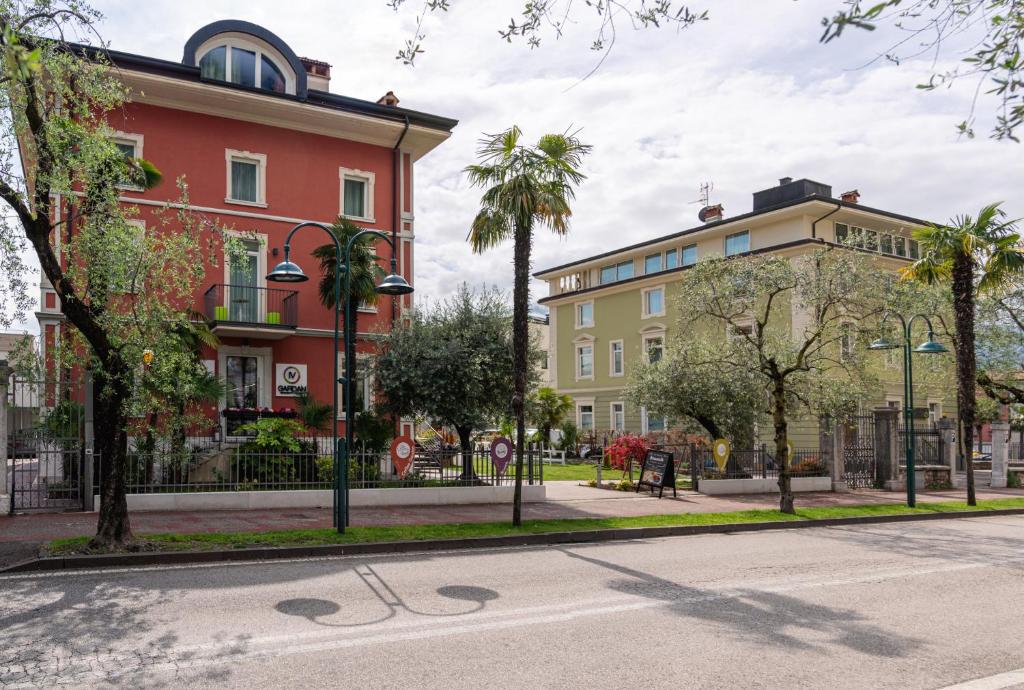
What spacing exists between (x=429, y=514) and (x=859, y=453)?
15.9 metres

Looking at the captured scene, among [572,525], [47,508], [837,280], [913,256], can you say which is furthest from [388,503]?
[913,256]

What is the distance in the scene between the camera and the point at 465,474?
19.0 meters

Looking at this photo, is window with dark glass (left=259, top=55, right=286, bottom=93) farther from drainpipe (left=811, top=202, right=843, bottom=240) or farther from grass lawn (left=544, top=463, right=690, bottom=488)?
drainpipe (left=811, top=202, right=843, bottom=240)

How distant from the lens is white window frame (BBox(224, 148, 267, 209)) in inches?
947

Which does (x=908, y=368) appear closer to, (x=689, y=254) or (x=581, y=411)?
(x=689, y=254)

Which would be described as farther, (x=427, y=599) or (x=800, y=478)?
(x=800, y=478)

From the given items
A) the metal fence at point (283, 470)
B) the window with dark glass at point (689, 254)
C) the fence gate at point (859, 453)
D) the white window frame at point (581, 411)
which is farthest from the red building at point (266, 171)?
the white window frame at point (581, 411)

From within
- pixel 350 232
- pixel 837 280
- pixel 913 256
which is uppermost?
pixel 913 256

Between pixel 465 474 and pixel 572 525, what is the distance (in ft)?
16.5

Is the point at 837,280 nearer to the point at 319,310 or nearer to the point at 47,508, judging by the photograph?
the point at 319,310

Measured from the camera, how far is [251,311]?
23.8 meters

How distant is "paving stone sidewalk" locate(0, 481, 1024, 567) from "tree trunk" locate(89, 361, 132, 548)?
2.87 feet

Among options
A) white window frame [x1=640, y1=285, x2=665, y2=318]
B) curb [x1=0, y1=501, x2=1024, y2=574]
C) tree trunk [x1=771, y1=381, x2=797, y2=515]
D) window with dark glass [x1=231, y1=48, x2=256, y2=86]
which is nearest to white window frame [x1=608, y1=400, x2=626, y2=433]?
white window frame [x1=640, y1=285, x2=665, y2=318]

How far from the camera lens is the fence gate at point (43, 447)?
566 inches
